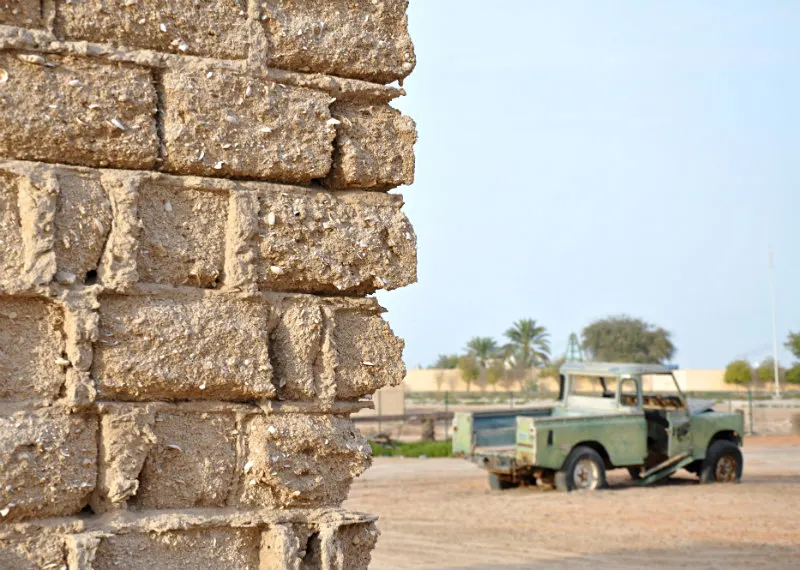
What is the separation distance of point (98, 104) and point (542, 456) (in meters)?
12.4

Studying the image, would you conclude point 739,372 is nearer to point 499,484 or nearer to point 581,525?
point 499,484

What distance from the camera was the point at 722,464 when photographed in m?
16.9

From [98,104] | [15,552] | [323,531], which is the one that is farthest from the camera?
[323,531]

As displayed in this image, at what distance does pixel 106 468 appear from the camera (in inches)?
115

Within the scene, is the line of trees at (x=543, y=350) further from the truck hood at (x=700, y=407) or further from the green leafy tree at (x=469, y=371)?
the truck hood at (x=700, y=407)

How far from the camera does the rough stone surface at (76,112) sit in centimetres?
284

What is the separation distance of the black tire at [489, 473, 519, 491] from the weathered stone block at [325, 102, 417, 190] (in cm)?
1320

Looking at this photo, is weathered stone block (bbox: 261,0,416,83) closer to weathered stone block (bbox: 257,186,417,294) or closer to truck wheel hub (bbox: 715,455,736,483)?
weathered stone block (bbox: 257,186,417,294)

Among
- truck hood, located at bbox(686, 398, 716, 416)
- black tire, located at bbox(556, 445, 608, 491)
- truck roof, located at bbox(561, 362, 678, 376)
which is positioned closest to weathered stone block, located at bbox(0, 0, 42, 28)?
black tire, located at bbox(556, 445, 608, 491)

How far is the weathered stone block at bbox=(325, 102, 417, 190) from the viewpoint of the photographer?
337 centimetres

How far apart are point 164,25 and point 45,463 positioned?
1.30m

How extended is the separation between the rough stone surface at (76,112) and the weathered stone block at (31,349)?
420 millimetres

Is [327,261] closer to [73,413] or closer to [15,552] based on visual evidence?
[73,413]

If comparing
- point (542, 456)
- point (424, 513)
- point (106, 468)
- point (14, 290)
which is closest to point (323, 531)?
point (106, 468)
